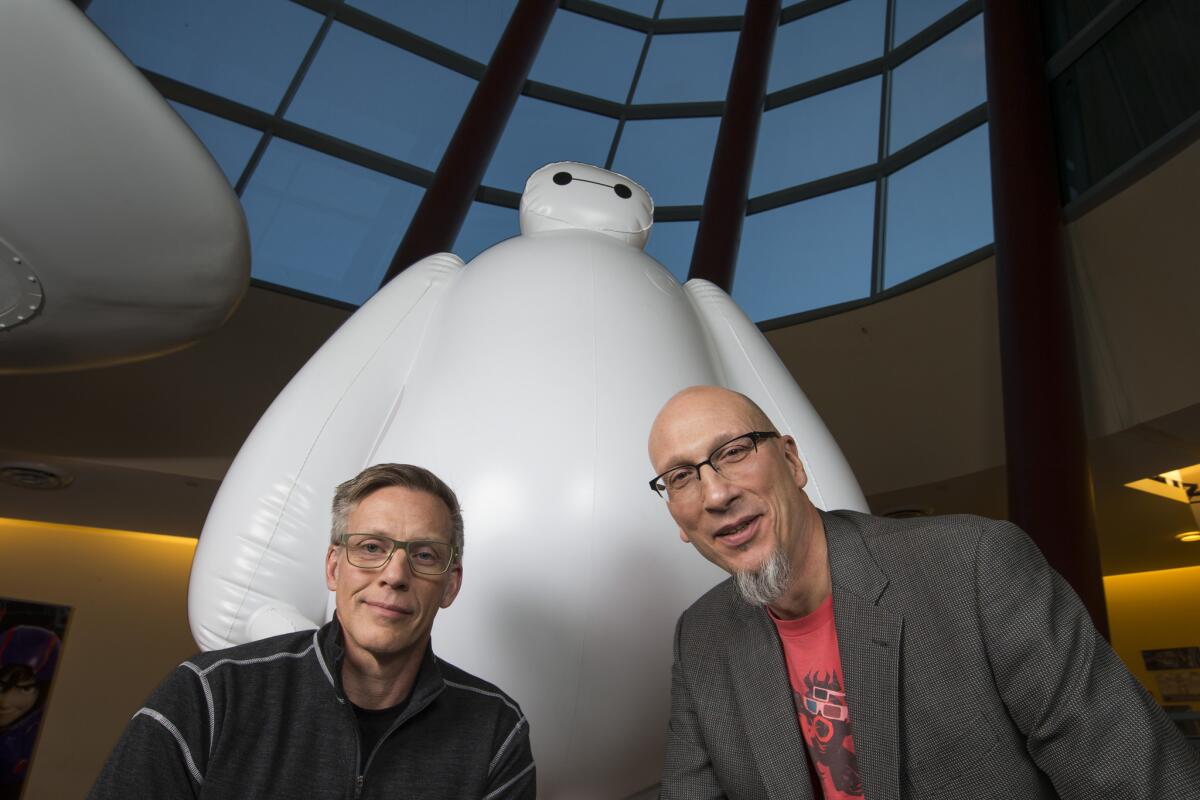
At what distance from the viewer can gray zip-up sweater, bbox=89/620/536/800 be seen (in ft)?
3.26

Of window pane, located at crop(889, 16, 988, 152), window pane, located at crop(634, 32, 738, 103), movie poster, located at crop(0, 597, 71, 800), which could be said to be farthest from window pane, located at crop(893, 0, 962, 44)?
movie poster, located at crop(0, 597, 71, 800)

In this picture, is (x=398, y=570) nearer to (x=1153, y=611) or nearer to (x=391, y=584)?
(x=391, y=584)

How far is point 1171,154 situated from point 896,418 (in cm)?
225

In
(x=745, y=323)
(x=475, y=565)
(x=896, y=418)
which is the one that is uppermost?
(x=896, y=418)

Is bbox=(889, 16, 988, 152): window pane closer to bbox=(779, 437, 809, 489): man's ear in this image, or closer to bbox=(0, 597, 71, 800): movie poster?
bbox=(779, 437, 809, 489): man's ear

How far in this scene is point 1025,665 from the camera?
100 centimetres

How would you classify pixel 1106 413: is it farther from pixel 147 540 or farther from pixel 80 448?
pixel 147 540

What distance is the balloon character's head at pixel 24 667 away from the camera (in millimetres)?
5938

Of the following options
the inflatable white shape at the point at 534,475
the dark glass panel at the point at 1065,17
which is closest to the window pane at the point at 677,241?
the dark glass panel at the point at 1065,17

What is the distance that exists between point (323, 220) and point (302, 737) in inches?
297

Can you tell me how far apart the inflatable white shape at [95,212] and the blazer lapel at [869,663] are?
1835mm

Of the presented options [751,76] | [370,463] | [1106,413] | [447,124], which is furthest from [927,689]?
[447,124]

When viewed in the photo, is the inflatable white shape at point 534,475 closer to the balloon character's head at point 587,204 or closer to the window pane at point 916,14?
the balloon character's head at point 587,204

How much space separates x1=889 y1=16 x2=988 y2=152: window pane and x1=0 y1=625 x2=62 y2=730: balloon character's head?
8.74 m
